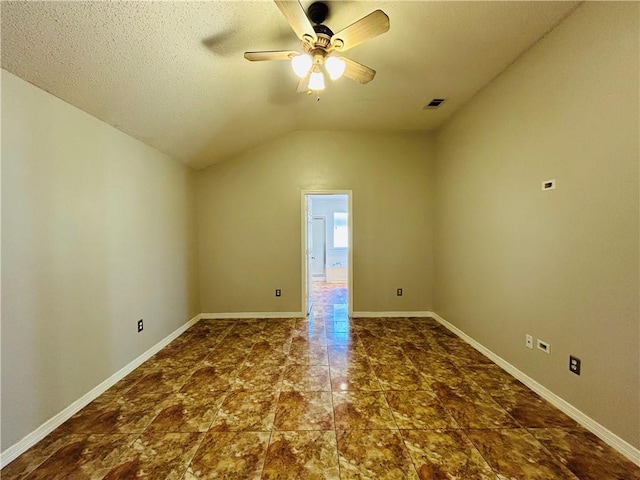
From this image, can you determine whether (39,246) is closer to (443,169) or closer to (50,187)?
(50,187)

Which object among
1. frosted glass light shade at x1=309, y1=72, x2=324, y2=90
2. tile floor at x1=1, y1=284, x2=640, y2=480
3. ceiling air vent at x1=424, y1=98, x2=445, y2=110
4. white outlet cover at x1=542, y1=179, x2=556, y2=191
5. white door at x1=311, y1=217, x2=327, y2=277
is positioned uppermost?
ceiling air vent at x1=424, y1=98, x2=445, y2=110

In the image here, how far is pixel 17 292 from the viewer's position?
1.61 metres

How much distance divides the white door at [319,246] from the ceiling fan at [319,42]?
21.6 feet

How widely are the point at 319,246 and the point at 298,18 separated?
7158 mm

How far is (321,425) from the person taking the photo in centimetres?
182

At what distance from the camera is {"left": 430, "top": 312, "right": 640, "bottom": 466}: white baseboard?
1536 millimetres

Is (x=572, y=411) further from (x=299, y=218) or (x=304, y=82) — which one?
(x=299, y=218)

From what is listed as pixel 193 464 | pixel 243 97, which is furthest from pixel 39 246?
pixel 243 97

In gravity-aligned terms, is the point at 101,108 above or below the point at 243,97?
below

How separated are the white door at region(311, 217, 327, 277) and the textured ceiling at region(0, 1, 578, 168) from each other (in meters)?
5.48

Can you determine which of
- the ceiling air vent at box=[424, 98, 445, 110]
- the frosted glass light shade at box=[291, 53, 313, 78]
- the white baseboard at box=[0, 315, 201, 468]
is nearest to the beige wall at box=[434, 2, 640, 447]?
the ceiling air vent at box=[424, 98, 445, 110]

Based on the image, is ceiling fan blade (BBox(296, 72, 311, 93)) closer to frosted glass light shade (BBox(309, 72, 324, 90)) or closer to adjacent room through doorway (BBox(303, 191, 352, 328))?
frosted glass light shade (BBox(309, 72, 324, 90))

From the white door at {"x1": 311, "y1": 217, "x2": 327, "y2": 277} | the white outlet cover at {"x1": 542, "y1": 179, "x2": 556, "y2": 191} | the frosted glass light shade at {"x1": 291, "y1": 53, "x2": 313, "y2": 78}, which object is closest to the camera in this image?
the frosted glass light shade at {"x1": 291, "y1": 53, "x2": 313, "y2": 78}

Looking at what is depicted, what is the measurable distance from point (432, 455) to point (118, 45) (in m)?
3.20
